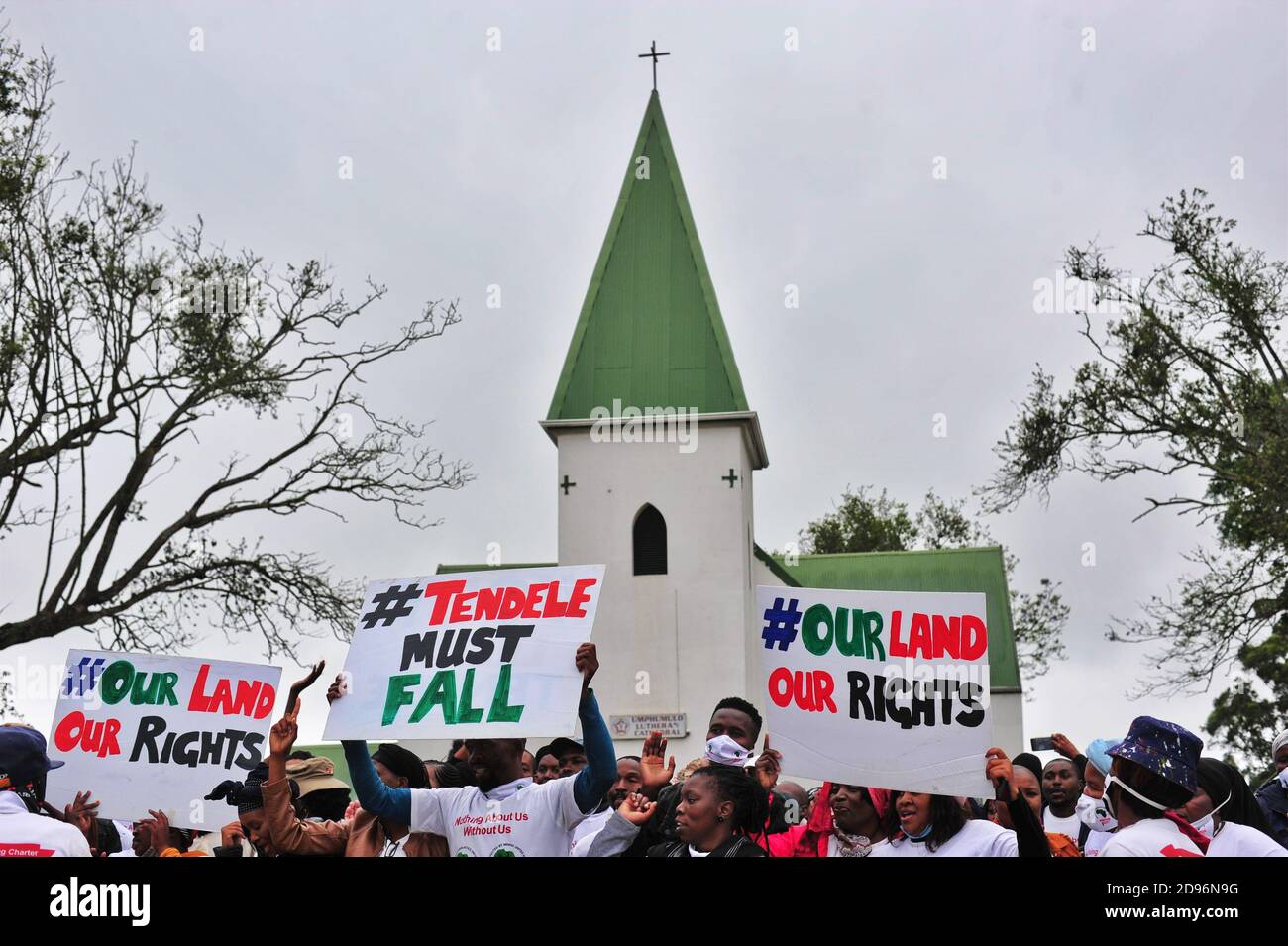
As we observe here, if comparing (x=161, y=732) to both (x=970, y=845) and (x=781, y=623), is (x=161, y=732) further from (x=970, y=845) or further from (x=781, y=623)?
(x=970, y=845)

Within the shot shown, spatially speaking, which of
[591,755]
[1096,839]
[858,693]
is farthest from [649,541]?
[591,755]

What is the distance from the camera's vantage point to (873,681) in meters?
6.31

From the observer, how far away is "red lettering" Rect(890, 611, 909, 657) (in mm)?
6324

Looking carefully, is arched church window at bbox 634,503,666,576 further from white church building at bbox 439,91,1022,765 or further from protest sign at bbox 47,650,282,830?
protest sign at bbox 47,650,282,830

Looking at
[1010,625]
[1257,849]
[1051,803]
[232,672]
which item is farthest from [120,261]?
[1010,625]

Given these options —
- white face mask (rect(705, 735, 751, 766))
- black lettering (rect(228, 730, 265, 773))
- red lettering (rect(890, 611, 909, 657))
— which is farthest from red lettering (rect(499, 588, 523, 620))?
black lettering (rect(228, 730, 265, 773))

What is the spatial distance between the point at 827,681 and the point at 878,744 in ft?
1.34

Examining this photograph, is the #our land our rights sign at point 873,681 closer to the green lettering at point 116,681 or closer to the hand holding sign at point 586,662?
the hand holding sign at point 586,662

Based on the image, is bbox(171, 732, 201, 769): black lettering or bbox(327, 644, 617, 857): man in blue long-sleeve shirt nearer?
bbox(327, 644, 617, 857): man in blue long-sleeve shirt

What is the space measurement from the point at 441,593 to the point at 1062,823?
4060mm

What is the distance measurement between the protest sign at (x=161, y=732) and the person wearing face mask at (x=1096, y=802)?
428cm

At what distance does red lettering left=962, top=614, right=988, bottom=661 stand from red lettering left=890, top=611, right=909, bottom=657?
241 mm

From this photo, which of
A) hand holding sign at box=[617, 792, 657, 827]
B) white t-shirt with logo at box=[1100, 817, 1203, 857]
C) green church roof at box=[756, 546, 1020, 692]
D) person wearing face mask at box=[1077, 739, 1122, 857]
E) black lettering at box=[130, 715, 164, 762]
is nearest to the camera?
white t-shirt with logo at box=[1100, 817, 1203, 857]
